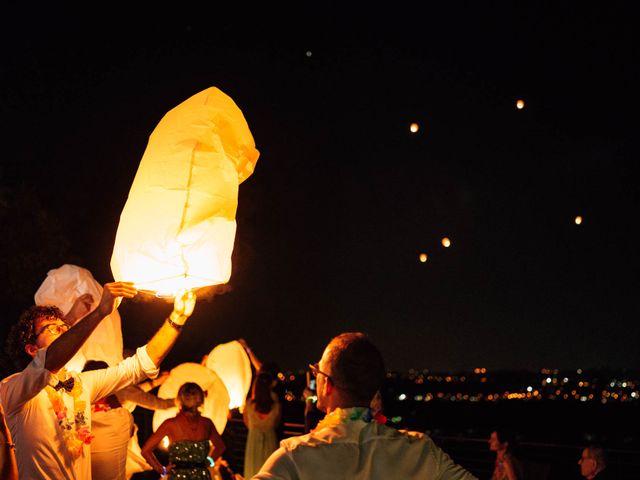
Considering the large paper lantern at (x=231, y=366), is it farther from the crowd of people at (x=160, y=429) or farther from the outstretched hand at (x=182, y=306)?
the outstretched hand at (x=182, y=306)

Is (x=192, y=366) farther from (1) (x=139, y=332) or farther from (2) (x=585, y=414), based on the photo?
(2) (x=585, y=414)

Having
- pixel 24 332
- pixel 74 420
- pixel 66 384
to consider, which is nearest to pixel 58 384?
pixel 66 384

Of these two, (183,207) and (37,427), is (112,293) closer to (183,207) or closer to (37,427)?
(183,207)

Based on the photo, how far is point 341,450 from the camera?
2273 mm

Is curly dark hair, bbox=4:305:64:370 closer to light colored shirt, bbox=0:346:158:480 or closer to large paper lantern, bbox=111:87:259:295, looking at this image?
light colored shirt, bbox=0:346:158:480

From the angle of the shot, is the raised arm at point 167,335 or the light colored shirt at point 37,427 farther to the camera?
the raised arm at point 167,335

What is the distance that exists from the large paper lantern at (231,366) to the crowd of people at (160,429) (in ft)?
6.88

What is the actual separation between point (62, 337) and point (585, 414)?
85.4 m

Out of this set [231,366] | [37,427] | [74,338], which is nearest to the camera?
[74,338]

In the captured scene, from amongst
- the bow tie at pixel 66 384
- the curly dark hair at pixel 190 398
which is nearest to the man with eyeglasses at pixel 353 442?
the bow tie at pixel 66 384

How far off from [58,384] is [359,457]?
170 centimetres

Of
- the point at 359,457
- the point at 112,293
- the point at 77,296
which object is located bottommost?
the point at 359,457

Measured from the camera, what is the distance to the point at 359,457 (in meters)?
2.29

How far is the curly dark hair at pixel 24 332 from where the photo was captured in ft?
11.6
